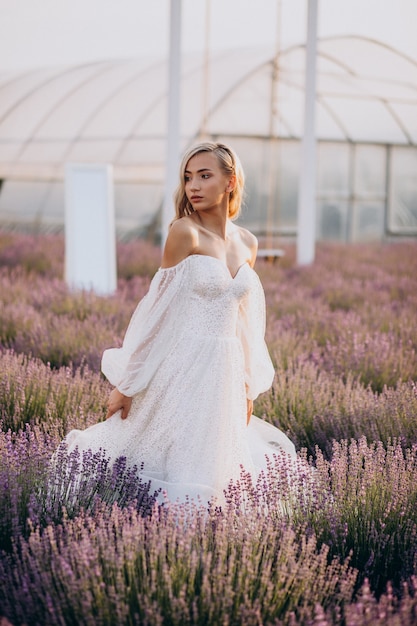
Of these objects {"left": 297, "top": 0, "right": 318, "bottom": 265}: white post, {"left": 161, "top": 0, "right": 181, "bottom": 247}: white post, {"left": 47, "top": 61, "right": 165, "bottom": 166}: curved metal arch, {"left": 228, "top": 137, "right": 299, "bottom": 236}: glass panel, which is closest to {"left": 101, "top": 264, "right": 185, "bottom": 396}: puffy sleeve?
{"left": 161, "top": 0, "right": 181, "bottom": 247}: white post

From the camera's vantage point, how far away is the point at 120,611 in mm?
1723

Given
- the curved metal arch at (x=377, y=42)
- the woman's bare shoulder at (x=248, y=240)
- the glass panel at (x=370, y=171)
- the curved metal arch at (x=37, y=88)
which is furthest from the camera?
the curved metal arch at (x=37, y=88)

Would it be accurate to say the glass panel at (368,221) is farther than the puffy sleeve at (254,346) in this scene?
Yes

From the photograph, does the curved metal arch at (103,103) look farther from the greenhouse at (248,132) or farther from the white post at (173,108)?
the white post at (173,108)

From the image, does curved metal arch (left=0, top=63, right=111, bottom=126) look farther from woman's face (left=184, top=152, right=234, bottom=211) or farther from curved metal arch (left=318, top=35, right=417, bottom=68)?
woman's face (left=184, top=152, right=234, bottom=211)

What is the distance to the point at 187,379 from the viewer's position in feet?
8.95

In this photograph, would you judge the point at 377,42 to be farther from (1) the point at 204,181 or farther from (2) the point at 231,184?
(1) the point at 204,181

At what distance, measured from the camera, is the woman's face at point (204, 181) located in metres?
2.66

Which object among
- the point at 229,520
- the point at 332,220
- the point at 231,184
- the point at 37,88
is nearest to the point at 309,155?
the point at 332,220

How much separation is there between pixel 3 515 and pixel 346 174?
10926 millimetres

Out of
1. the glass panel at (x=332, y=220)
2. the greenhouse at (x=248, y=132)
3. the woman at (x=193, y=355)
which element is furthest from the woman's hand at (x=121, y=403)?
the glass panel at (x=332, y=220)

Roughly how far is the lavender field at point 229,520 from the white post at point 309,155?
4732mm

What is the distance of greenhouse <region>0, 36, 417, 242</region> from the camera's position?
11.1 metres

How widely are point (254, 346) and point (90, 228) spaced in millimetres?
4894
